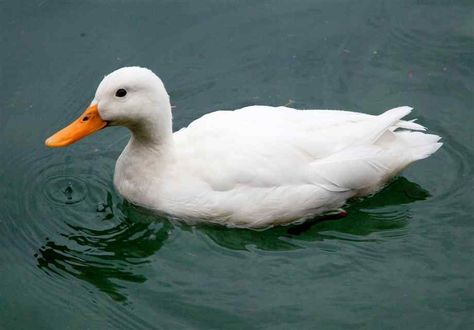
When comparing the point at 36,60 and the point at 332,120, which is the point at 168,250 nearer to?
the point at 332,120

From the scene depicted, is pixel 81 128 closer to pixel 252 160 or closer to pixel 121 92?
pixel 121 92

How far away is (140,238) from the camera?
25.0ft

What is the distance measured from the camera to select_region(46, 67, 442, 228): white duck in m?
7.34

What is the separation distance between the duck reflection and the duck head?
2.57 feet

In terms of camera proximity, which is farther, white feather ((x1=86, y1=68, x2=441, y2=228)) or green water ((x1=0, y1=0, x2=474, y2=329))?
white feather ((x1=86, y1=68, x2=441, y2=228))

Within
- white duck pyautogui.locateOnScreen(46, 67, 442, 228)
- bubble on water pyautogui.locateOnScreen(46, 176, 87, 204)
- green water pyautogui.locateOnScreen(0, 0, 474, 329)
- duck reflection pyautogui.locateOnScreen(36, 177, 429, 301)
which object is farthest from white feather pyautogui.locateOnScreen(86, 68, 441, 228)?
bubble on water pyautogui.locateOnScreen(46, 176, 87, 204)

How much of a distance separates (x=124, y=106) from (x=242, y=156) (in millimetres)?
980

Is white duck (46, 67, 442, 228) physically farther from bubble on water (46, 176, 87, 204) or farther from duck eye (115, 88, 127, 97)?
bubble on water (46, 176, 87, 204)

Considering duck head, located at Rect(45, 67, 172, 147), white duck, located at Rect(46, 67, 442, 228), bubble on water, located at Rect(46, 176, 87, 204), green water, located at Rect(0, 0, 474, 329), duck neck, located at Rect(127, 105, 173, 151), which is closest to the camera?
green water, located at Rect(0, 0, 474, 329)

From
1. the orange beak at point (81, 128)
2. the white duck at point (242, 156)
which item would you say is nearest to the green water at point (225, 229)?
the white duck at point (242, 156)

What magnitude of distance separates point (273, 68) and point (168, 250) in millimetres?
2573

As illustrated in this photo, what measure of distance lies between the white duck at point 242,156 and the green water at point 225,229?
9.2 inches

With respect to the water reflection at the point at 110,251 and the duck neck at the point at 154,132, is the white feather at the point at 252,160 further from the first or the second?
the water reflection at the point at 110,251

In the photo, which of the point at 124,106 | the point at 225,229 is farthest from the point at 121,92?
the point at 225,229
